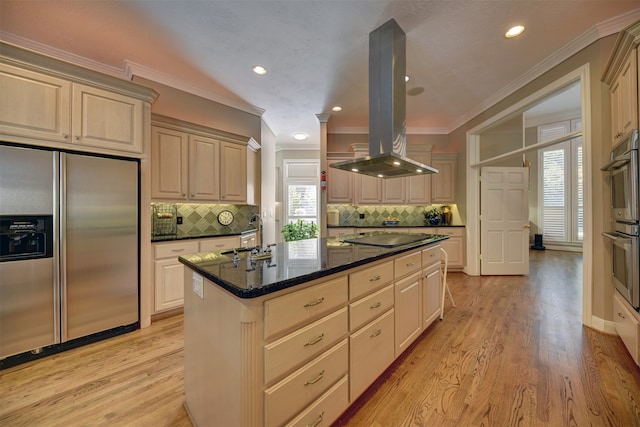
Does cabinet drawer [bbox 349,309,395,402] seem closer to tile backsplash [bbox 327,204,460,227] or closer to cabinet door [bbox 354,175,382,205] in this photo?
cabinet door [bbox 354,175,382,205]

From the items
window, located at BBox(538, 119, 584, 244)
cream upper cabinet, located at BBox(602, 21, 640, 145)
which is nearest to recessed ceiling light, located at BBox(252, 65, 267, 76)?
cream upper cabinet, located at BBox(602, 21, 640, 145)

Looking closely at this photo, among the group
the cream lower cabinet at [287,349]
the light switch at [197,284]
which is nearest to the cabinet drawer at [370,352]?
the cream lower cabinet at [287,349]

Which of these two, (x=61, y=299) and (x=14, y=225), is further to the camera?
(x=61, y=299)

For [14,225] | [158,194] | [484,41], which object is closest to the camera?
[14,225]

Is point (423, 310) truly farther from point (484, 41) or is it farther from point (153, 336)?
point (484, 41)

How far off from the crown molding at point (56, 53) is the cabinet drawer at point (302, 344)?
305cm

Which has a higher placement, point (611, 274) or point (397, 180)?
point (397, 180)

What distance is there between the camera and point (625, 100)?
202 cm

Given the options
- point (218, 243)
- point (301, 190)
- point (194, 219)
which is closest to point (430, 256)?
point (218, 243)

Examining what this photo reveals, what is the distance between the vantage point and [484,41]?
2.62 meters

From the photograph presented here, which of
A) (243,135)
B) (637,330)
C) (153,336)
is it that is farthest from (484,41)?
(153,336)

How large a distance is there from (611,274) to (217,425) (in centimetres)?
347

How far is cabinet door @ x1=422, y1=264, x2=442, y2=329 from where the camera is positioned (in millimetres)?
2280

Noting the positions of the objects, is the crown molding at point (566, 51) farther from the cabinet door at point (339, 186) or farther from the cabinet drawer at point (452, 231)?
the cabinet door at point (339, 186)
